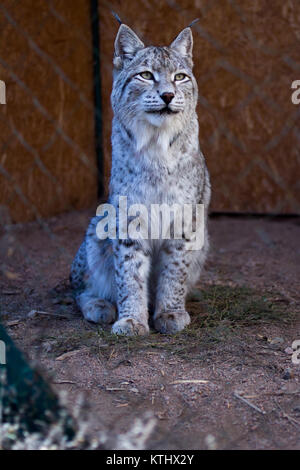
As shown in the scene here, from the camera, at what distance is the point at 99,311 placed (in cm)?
344

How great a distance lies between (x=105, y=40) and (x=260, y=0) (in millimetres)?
1352

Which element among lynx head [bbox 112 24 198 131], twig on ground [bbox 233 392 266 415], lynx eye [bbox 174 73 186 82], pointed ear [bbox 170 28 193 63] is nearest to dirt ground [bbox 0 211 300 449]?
twig on ground [bbox 233 392 266 415]

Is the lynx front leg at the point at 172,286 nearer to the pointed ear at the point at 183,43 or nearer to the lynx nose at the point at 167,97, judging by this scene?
the lynx nose at the point at 167,97

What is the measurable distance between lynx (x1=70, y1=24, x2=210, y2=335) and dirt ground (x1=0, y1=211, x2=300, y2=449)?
0.15 m

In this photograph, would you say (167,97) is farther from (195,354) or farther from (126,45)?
(195,354)

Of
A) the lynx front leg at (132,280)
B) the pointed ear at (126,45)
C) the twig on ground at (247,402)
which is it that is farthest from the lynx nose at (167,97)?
the twig on ground at (247,402)

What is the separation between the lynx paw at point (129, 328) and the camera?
318 centimetres

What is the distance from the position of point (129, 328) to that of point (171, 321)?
23cm

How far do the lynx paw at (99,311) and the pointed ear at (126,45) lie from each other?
1.29 m

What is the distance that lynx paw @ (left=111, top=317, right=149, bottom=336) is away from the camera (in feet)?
10.4

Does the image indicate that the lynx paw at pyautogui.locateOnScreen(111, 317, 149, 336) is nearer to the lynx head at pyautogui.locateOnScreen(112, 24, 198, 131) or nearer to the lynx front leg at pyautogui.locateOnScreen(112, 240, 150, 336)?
the lynx front leg at pyautogui.locateOnScreen(112, 240, 150, 336)

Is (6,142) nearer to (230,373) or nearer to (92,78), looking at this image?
(92,78)

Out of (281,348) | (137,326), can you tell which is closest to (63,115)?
(137,326)

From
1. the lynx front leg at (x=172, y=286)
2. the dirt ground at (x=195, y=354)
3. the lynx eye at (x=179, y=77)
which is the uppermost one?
the lynx eye at (x=179, y=77)
